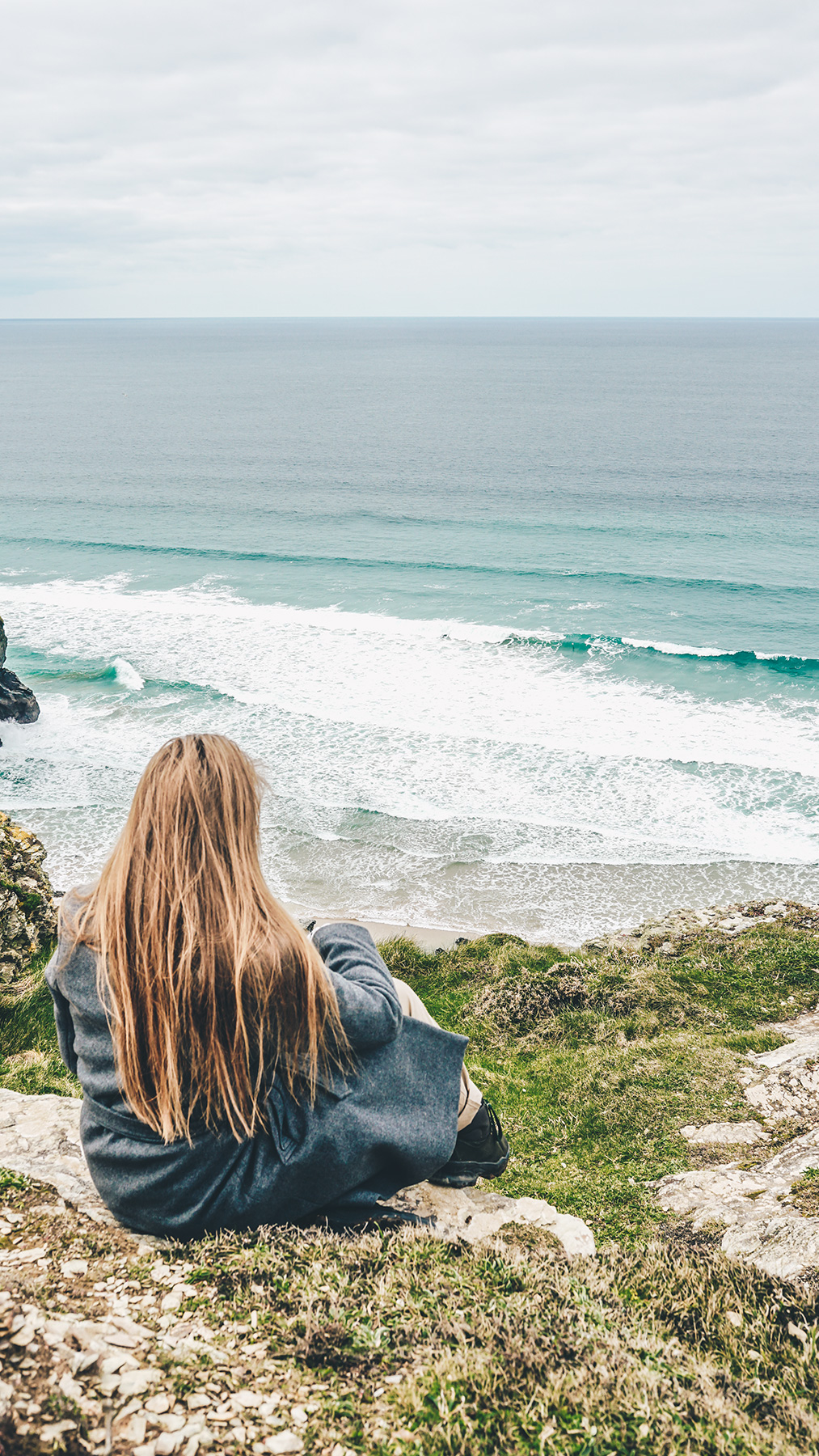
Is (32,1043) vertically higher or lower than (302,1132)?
lower

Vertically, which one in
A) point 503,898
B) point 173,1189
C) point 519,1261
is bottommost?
point 503,898

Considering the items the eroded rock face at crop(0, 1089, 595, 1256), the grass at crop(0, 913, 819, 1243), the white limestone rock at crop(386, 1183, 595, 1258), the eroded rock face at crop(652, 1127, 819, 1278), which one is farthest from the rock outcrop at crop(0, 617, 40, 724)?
the white limestone rock at crop(386, 1183, 595, 1258)

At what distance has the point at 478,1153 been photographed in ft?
12.8

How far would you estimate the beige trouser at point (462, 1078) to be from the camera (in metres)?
3.53

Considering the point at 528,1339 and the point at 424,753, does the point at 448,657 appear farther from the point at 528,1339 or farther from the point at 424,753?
the point at 528,1339

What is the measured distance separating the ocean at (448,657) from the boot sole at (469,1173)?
1277 cm

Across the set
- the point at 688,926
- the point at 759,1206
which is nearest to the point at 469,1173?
the point at 759,1206

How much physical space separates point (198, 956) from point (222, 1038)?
296 mm

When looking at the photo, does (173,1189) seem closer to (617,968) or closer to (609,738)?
(617,968)

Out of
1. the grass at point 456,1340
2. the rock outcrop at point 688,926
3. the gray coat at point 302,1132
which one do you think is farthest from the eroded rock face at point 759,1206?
the rock outcrop at point 688,926

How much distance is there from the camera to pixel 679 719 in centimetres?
2636

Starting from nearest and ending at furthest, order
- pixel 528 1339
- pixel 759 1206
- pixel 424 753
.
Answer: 1. pixel 528 1339
2. pixel 759 1206
3. pixel 424 753

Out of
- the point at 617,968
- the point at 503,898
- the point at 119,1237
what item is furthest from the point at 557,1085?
the point at 503,898

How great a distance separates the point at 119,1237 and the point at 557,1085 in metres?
5.52
